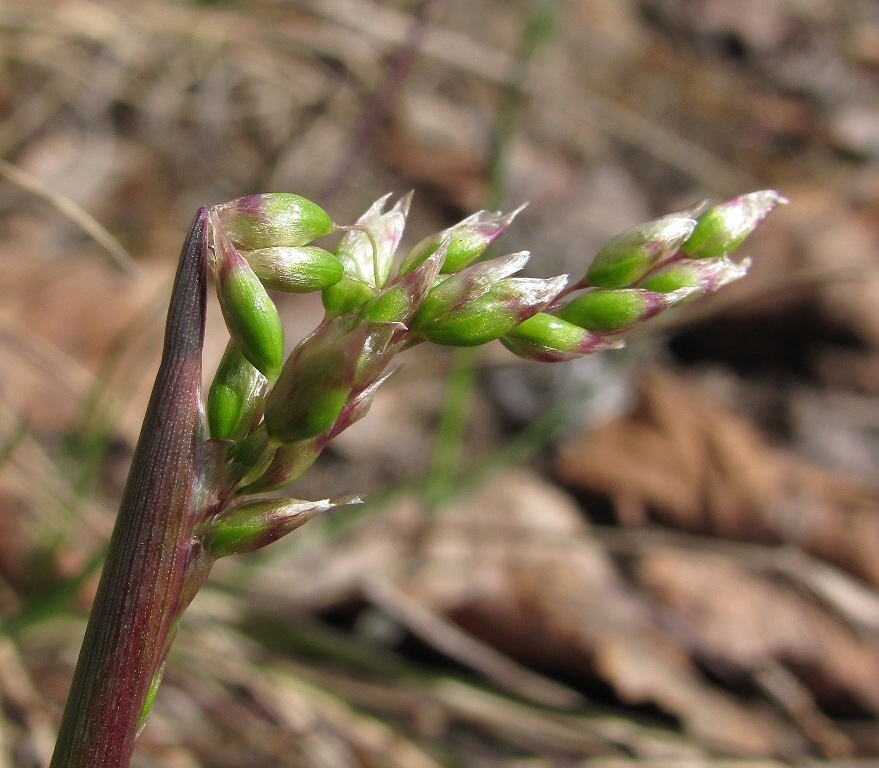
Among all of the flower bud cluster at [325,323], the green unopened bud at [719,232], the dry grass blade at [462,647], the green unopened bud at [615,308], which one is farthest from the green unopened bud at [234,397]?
the dry grass blade at [462,647]

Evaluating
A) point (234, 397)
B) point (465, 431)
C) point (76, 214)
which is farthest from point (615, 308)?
point (465, 431)

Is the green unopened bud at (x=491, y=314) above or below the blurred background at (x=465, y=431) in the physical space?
above

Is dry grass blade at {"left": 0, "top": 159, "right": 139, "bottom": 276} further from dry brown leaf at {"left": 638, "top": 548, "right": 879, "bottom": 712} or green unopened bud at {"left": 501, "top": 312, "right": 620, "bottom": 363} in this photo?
dry brown leaf at {"left": 638, "top": 548, "right": 879, "bottom": 712}

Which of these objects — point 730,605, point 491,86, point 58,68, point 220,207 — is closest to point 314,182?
point 58,68

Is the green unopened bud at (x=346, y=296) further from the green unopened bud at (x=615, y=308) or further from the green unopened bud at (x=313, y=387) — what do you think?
the green unopened bud at (x=615, y=308)

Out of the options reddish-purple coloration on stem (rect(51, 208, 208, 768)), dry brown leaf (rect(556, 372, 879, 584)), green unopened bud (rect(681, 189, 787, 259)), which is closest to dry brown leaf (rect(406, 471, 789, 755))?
dry brown leaf (rect(556, 372, 879, 584))

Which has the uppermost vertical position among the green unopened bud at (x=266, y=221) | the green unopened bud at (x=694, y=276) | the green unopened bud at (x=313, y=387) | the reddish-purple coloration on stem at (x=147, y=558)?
the green unopened bud at (x=266, y=221)
